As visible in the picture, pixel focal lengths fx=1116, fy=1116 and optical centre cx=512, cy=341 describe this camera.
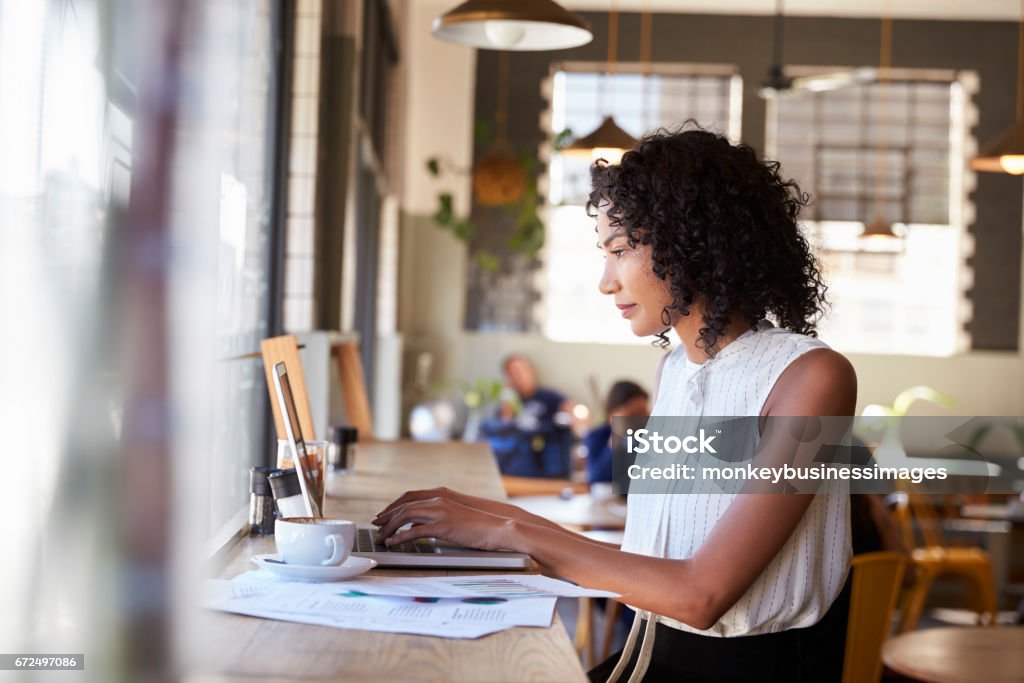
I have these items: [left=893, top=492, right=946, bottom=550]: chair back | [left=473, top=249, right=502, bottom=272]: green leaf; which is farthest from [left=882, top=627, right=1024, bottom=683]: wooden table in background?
[left=473, top=249, right=502, bottom=272]: green leaf

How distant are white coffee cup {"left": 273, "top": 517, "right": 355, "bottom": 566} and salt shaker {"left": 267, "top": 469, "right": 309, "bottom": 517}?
38 cm

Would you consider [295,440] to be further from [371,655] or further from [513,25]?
[513,25]

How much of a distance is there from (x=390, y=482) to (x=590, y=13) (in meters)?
6.85

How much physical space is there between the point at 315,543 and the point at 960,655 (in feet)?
6.35

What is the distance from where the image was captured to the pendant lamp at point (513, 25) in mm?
2434

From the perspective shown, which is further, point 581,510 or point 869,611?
point 581,510

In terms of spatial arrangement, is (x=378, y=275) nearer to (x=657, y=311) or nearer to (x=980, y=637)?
(x=980, y=637)

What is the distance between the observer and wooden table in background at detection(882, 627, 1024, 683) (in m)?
2.46

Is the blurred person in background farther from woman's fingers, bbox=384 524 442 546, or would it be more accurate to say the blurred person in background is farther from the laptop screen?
woman's fingers, bbox=384 524 442 546

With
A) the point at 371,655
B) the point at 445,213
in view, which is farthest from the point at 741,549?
the point at 445,213

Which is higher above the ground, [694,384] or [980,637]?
[694,384]

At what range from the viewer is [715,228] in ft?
5.60

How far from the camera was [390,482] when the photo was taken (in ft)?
8.61

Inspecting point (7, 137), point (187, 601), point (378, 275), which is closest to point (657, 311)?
point (7, 137)
